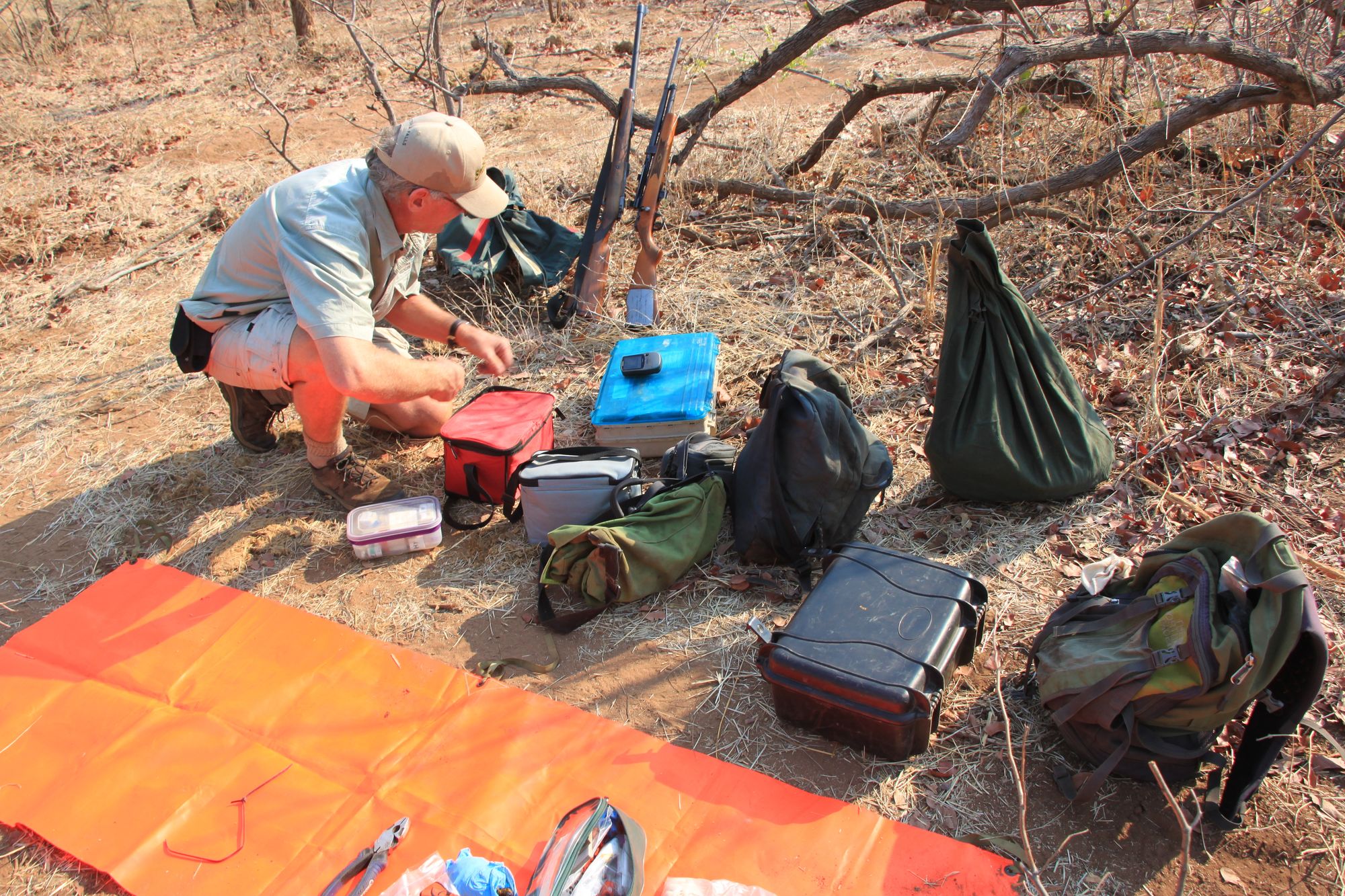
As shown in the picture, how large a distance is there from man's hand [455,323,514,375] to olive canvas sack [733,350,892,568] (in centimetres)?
110

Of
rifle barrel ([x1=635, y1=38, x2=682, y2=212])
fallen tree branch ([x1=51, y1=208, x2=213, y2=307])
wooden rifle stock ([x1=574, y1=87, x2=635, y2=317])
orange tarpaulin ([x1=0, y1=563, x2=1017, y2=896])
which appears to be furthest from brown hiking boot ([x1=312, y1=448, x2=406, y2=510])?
fallen tree branch ([x1=51, y1=208, x2=213, y2=307])

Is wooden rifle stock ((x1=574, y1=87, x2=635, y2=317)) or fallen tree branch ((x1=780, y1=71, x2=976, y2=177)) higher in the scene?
fallen tree branch ((x1=780, y1=71, x2=976, y2=177))

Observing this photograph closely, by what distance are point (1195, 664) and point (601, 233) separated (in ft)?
12.6

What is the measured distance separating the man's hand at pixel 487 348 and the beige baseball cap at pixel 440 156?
1.74ft

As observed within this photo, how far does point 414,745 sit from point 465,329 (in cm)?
180

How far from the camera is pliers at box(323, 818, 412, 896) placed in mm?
2209

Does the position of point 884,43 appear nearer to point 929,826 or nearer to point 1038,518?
point 1038,518

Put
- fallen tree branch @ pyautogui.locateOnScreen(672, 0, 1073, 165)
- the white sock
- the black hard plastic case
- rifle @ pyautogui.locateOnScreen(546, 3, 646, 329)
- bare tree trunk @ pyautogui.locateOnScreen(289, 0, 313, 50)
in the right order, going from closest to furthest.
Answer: the black hard plastic case, the white sock, rifle @ pyautogui.locateOnScreen(546, 3, 646, 329), fallen tree branch @ pyautogui.locateOnScreen(672, 0, 1073, 165), bare tree trunk @ pyautogui.locateOnScreen(289, 0, 313, 50)

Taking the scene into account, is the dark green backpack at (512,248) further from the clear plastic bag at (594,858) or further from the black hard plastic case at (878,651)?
the clear plastic bag at (594,858)

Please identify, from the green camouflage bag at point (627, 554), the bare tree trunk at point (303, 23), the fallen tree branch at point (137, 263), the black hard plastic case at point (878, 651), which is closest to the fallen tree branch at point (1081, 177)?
the green camouflage bag at point (627, 554)

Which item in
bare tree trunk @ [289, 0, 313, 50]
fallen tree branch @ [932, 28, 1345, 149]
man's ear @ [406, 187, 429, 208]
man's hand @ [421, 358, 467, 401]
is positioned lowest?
man's hand @ [421, 358, 467, 401]

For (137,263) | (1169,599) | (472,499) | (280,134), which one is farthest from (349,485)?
(280,134)

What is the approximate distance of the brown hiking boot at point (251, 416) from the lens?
388cm

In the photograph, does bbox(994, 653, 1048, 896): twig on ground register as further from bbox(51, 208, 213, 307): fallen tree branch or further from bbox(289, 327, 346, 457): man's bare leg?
bbox(51, 208, 213, 307): fallen tree branch
